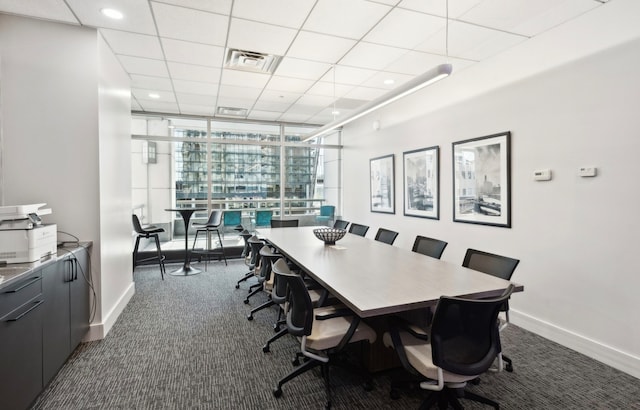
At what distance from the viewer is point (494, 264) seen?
2480mm

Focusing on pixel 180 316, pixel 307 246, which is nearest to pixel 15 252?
pixel 180 316

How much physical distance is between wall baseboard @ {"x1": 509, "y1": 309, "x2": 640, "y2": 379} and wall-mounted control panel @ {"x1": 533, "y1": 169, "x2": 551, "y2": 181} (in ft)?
4.44

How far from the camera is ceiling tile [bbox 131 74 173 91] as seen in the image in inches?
167

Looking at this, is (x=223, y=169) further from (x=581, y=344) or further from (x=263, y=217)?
(x=581, y=344)

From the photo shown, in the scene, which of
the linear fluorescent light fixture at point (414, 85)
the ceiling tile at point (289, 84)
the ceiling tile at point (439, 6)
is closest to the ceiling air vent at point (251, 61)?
the ceiling tile at point (289, 84)

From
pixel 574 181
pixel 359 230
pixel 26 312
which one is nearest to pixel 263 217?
pixel 359 230

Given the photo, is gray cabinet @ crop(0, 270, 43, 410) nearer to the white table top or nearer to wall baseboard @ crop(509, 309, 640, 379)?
the white table top

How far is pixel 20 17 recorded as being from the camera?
2.72m

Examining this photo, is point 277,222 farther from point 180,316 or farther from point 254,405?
point 254,405

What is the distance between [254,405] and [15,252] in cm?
191

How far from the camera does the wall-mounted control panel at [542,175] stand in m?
2.95

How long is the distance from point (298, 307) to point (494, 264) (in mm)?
1568

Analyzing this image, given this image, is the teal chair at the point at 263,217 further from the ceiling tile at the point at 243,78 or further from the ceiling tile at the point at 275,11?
the ceiling tile at the point at 275,11

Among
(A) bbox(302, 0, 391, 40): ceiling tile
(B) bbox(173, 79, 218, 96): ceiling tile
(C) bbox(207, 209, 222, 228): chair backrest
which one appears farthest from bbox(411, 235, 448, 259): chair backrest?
(C) bbox(207, 209, 222, 228): chair backrest
